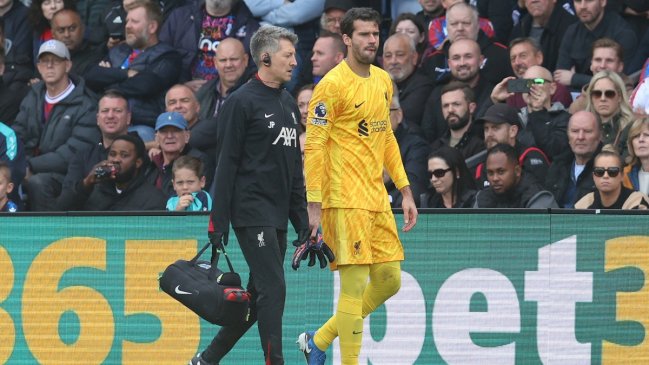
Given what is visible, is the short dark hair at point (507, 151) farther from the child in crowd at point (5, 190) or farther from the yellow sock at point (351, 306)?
the child in crowd at point (5, 190)

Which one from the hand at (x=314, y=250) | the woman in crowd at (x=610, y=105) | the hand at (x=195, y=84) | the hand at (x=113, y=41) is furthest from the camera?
the hand at (x=113, y=41)

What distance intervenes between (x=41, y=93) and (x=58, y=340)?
4.62 m

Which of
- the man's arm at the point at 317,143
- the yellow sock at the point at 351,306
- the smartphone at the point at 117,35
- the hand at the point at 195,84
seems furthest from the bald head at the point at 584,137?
the smartphone at the point at 117,35

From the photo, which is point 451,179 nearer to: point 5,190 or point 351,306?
point 351,306

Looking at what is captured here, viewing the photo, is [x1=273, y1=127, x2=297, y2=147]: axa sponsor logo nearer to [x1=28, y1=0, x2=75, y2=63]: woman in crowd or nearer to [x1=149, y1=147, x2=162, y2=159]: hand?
[x1=149, y1=147, x2=162, y2=159]: hand

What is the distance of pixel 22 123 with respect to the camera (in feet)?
52.8

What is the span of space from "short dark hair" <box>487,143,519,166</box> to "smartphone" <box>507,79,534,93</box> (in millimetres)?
1035

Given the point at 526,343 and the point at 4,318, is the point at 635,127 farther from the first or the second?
the point at 4,318

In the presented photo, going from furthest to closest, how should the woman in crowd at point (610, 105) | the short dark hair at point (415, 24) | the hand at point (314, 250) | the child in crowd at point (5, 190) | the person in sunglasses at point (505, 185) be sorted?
the short dark hair at point (415, 24) < the child in crowd at point (5, 190) < the woman in crowd at point (610, 105) < the person in sunglasses at point (505, 185) < the hand at point (314, 250)

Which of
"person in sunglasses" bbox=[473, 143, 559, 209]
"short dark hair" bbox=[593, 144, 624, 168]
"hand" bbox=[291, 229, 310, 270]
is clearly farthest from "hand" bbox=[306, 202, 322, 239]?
"short dark hair" bbox=[593, 144, 624, 168]

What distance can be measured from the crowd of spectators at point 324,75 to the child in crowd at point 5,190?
0.7 inches

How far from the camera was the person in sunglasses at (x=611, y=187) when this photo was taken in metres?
12.2

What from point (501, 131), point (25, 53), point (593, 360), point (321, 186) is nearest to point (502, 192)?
point (501, 131)

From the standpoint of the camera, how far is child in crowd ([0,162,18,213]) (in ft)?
46.1
